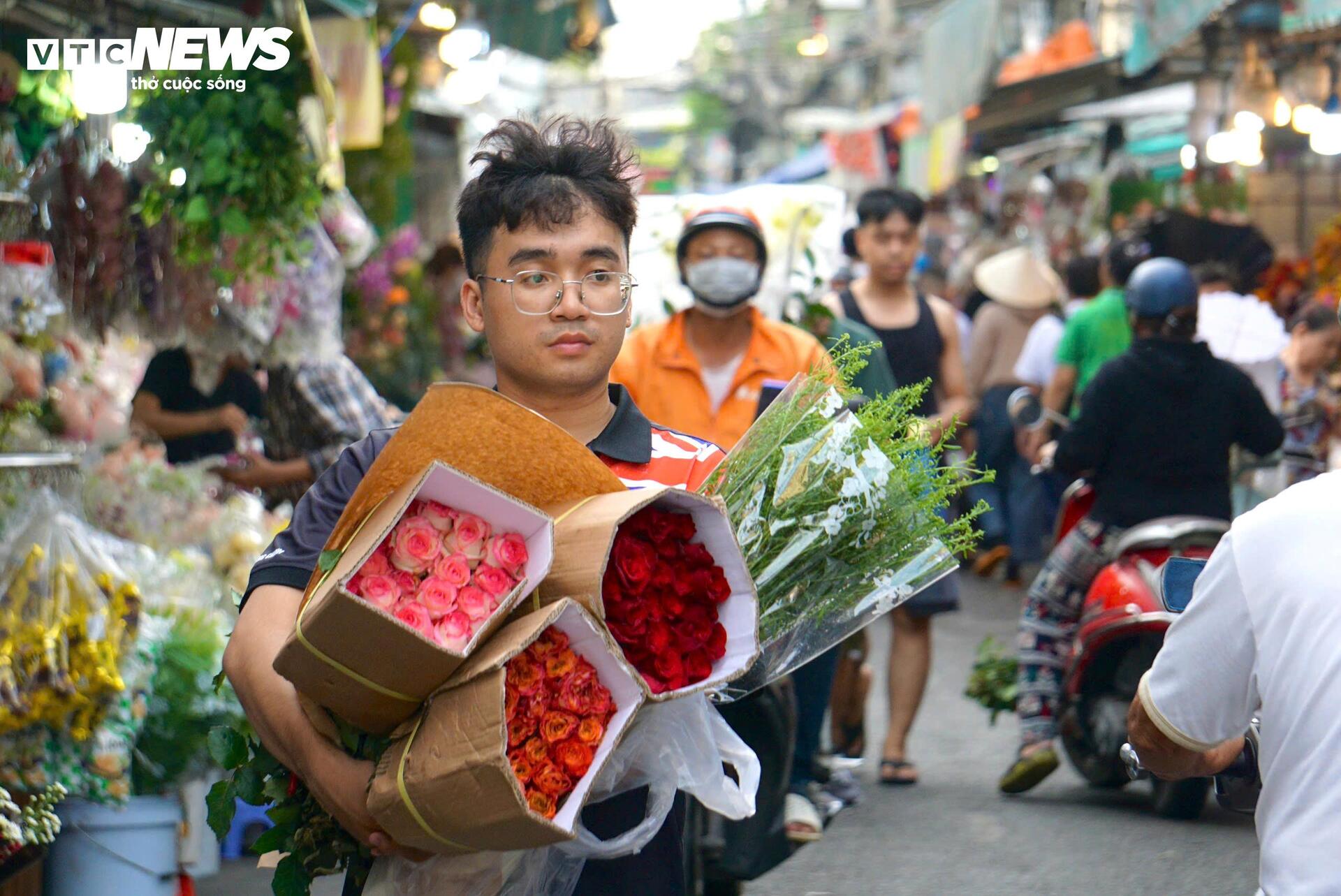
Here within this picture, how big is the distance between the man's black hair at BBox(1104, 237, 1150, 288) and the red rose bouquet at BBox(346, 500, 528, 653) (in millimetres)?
8156

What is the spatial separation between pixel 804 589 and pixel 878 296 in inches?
199

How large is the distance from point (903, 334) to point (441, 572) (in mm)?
5430

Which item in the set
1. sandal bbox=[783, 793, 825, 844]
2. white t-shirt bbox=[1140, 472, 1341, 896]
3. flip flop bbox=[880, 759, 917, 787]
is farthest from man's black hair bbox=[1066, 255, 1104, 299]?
white t-shirt bbox=[1140, 472, 1341, 896]

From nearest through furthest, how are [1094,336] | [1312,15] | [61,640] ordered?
[61,640]
[1312,15]
[1094,336]

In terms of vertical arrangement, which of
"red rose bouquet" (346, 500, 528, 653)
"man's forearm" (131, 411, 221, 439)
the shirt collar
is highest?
the shirt collar

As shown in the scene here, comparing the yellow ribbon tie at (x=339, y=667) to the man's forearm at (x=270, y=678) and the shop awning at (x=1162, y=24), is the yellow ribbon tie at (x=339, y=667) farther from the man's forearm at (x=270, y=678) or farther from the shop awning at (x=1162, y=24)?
the shop awning at (x=1162, y=24)

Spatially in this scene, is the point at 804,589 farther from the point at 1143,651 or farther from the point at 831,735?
the point at 831,735

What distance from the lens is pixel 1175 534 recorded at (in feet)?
20.7

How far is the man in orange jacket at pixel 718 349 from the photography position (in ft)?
18.6

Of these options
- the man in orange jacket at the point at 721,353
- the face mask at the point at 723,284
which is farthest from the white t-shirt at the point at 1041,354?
the face mask at the point at 723,284

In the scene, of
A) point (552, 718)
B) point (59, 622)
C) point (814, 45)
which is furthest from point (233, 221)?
point (814, 45)

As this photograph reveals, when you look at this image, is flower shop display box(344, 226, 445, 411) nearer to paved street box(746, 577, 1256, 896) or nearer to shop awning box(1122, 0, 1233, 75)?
paved street box(746, 577, 1256, 896)

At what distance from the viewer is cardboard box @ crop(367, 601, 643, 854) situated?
84.4 inches

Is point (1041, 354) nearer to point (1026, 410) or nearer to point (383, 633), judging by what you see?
point (1026, 410)
